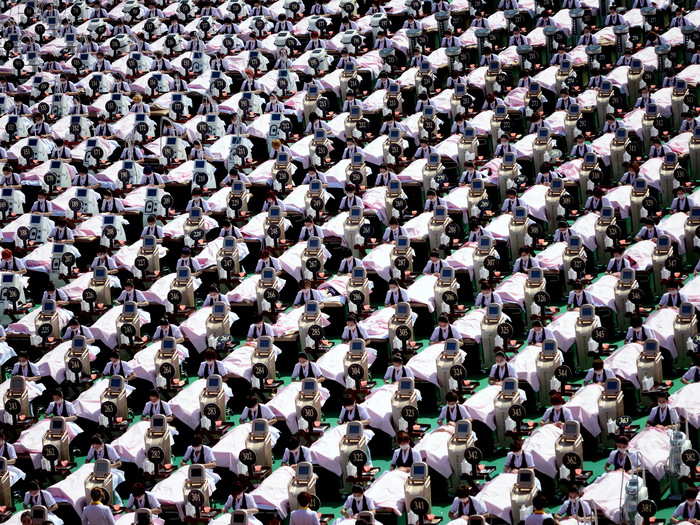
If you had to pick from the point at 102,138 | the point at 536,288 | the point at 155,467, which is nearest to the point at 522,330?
the point at 536,288

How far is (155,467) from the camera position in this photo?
47.5m

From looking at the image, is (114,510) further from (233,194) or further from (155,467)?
(233,194)

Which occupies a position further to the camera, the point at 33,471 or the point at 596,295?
the point at 596,295

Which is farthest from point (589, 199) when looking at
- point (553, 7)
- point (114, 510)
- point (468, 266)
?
point (114, 510)

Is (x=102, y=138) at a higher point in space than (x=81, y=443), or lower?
higher

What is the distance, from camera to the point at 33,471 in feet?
160

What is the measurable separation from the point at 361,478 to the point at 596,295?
386 inches

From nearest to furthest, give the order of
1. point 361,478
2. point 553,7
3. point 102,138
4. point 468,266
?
point 361,478 < point 468,266 < point 102,138 < point 553,7

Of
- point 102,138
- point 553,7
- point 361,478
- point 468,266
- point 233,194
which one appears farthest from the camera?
point 553,7

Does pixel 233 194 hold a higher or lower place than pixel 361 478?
higher

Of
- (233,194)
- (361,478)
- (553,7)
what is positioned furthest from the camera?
(553,7)

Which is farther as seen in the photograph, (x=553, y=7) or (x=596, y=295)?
(x=553, y=7)

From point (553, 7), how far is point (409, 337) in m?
21.8

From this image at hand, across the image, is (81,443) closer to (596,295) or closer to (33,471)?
(33,471)
